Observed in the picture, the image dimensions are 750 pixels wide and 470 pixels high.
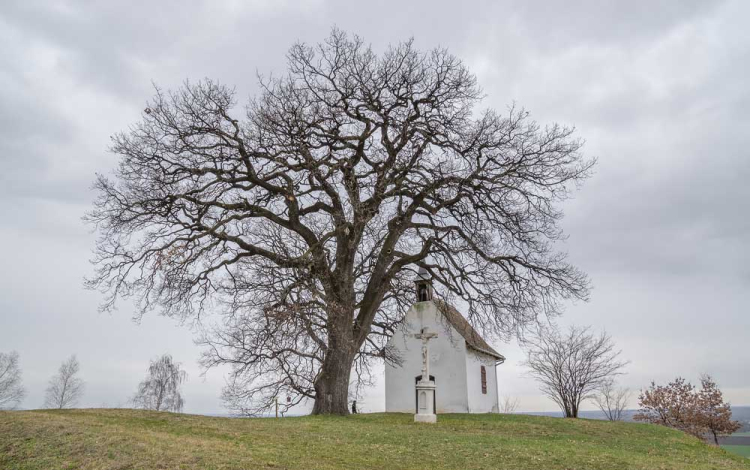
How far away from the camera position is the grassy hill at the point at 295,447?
9602mm

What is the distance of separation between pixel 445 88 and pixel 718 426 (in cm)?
2994

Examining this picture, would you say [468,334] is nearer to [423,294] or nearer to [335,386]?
[423,294]

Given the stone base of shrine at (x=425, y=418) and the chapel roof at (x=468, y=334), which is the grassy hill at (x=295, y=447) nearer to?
the stone base of shrine at (x=425, y=418)

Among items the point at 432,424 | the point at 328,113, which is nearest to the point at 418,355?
the point at 432,424

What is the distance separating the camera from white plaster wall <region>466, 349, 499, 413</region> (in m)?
29.2

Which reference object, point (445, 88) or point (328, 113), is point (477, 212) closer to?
point (445, 88)

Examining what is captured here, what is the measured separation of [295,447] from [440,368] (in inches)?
758

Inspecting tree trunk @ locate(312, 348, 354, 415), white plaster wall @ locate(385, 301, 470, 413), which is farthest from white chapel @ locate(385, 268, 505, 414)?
Answer: tree trunk @ locate(312, 348, 354, 415)

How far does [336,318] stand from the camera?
691 inches

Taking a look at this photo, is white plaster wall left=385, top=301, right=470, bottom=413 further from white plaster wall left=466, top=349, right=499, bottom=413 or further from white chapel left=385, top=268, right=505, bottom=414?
white plaster wall left=466, top=349, right=499, bottom=413

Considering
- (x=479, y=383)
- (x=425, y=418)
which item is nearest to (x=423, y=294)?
(x=479, y=383)

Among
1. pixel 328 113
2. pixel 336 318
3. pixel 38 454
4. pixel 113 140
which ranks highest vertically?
pixel 328 113

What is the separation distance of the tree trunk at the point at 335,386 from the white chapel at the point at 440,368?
10.4m

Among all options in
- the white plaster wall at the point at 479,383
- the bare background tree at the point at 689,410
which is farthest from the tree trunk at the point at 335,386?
the bare background tree at the point at 689,410
